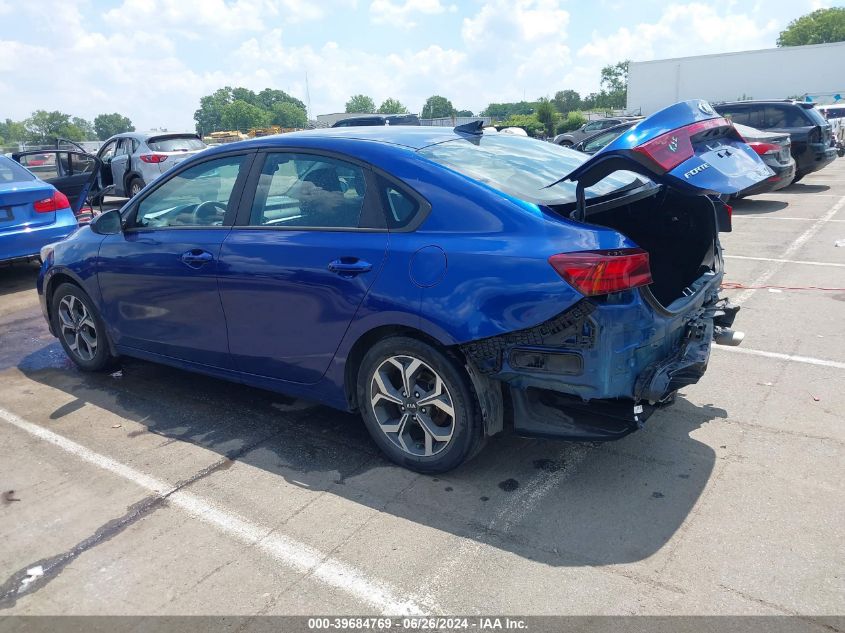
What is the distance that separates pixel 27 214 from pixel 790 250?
9.31 metres

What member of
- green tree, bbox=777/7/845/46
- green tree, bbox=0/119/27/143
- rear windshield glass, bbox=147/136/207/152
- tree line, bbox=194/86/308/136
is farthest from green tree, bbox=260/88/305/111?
rear windshield glass, bbox=147/136/207/152

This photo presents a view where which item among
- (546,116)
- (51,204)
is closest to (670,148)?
(51,204)

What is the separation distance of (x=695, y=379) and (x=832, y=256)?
5.98m

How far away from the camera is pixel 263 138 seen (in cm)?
420

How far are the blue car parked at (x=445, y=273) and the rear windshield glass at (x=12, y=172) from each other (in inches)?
181

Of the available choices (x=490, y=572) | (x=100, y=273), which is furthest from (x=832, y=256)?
(x=100, y=273)

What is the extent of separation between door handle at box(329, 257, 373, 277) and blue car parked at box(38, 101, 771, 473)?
11 mm

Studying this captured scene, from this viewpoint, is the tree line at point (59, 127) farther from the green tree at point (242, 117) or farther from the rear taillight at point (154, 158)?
the rear taillight at point (154, 158)

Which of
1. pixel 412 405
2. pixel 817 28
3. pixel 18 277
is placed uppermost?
pixel 817 28

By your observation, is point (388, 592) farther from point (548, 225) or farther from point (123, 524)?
point (548, 225)

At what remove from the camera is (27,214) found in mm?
8148

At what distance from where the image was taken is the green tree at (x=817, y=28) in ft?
301

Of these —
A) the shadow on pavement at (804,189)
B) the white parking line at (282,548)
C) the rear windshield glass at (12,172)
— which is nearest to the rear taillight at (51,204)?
the rear windshield glass at (12,172)

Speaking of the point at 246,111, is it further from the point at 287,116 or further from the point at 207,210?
the point at 207,210
